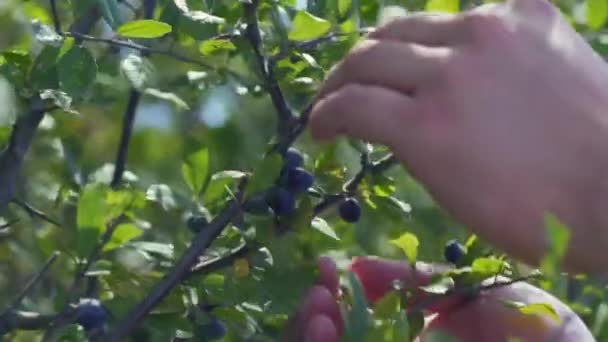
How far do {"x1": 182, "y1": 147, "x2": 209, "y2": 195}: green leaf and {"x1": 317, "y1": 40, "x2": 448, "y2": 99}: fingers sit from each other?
0.44 metres

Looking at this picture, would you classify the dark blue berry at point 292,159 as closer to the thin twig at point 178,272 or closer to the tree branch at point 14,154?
the thin twig at point 178,272

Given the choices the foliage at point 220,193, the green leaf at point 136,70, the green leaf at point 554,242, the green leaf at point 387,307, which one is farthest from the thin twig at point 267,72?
the green leaf at point 554,242

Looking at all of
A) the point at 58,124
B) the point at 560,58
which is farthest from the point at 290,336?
the point at 58,124

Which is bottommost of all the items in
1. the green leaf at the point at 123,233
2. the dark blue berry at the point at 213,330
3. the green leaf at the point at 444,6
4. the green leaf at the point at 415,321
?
the dark blue berry at the point at 213,330

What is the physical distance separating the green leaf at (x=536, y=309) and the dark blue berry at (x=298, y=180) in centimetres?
20

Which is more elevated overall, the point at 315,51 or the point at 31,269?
the point at 315,51

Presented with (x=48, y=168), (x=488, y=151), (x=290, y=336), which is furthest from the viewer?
(x=48, y=168)

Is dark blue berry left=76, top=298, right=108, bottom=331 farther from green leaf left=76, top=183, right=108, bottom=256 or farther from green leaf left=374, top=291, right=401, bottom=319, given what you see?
green leaf left=374, top=291, right=401, bottom=319

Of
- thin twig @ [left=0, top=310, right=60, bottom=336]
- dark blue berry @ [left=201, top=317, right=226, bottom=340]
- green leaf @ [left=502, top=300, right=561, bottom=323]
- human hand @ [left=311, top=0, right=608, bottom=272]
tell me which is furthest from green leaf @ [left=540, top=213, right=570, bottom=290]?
thin twig @ [left=0, top=310, right=60, bottom=336]

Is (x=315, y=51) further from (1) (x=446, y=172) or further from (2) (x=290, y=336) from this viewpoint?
(1) (x=446, y=172)

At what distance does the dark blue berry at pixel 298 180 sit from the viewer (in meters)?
1.19

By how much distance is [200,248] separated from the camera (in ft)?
3.96

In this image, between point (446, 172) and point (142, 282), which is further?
point (142, 282)

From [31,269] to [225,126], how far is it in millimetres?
340
